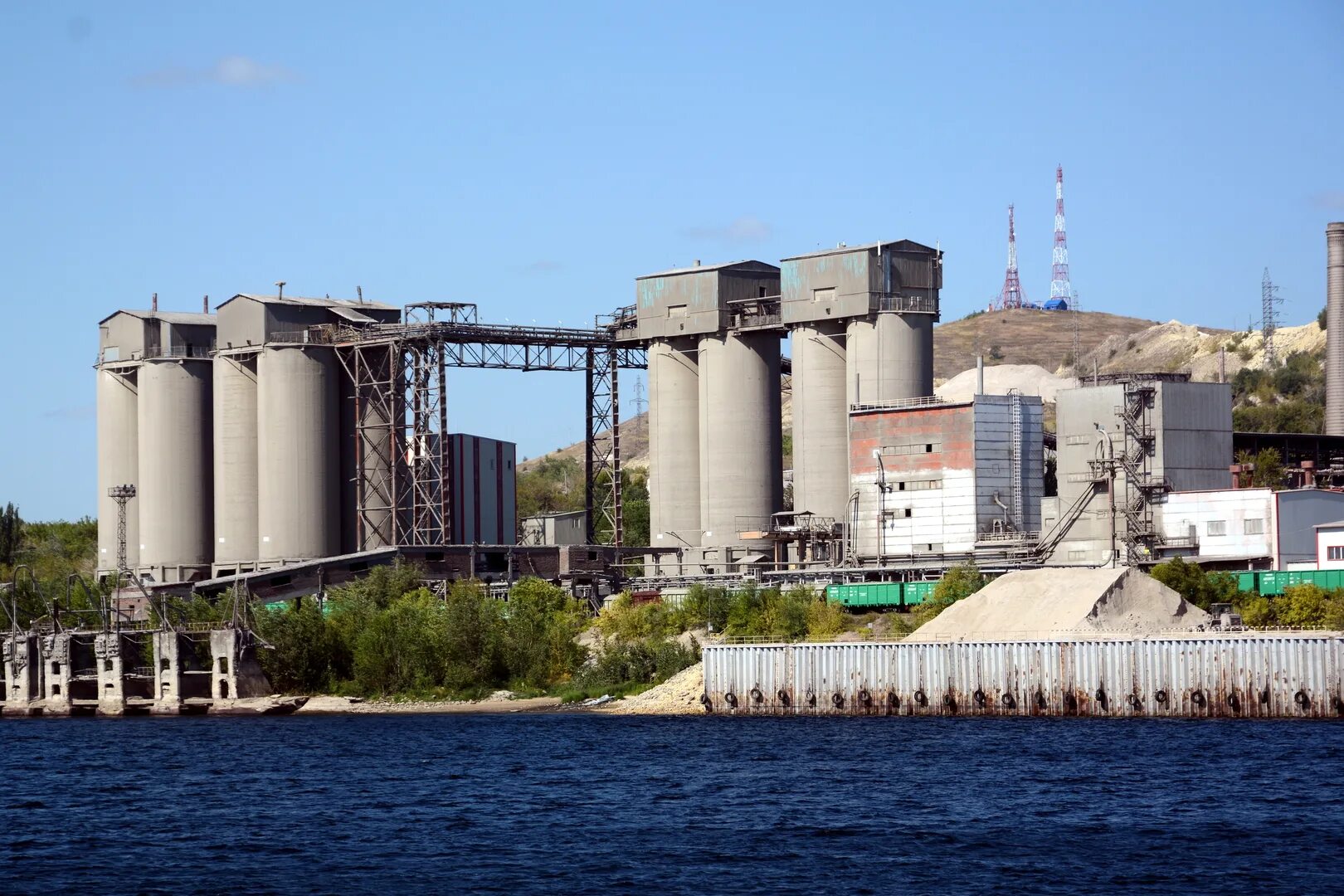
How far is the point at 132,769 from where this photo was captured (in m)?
73.0

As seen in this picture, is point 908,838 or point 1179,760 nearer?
point 908,838

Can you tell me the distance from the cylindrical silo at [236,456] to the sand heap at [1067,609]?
50.6 m

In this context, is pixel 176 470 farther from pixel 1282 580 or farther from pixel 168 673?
pixel 1282 580

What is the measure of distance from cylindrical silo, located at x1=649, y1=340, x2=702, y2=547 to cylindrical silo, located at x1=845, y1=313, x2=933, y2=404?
1380 centimetres

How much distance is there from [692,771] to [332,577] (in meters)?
50.9

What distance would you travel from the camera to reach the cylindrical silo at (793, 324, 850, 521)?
113938 mm

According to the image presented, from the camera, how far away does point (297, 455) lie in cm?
11800

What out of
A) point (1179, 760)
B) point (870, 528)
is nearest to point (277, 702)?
point (870, 528)

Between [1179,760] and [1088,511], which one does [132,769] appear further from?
[1088,511]

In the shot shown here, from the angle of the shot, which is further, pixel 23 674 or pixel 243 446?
pixel 243 446

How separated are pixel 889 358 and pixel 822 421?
641 centimetres

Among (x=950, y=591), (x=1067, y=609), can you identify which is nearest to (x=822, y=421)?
(x=950, y=591)

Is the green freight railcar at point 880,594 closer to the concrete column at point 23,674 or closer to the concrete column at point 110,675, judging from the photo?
the concrete column at point 110,675

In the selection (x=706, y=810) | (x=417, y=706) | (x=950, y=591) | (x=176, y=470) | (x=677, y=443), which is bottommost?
(x=417, y=706)
